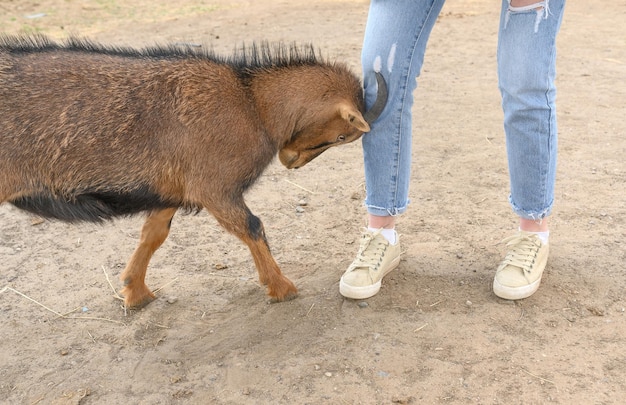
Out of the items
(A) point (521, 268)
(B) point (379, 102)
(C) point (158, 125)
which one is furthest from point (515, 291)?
(C) point (158, 125)

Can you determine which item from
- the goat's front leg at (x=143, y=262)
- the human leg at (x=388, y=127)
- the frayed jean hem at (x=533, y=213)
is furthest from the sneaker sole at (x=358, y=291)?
the goat's front leg at (x=143, y=262)

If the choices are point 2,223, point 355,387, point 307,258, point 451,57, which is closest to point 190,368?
point 355,387

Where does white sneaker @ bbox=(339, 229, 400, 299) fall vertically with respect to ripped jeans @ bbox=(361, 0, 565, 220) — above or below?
below

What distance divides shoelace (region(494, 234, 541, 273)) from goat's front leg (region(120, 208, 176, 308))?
1878 millimetres

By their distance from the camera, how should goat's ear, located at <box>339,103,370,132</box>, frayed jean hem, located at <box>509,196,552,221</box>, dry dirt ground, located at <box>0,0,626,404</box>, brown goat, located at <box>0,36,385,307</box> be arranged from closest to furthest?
1. dry dirt ground, located at <box>0,0,626,404</box>
2. brown goat, located at <box>0,36,385,307</box>
3. goat's ear, located at <box>339,103,370,132</box>
4. frayed jean hem, located at <box>509,196,552,221</box>

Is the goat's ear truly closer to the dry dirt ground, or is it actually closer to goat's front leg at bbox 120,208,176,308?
the dry dirt ground

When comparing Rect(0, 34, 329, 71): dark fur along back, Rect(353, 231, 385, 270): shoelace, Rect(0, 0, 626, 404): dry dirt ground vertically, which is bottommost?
Rect(0, 0, 626, 404): dry dirt ground

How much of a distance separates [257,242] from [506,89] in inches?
57.8

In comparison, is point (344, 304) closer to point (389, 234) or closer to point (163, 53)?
point (389, 234)

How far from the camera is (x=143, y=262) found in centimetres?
409

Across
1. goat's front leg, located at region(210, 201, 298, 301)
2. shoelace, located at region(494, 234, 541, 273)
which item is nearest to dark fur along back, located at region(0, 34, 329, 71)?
goat's front leg, located at region(210, 201, 298, 301)

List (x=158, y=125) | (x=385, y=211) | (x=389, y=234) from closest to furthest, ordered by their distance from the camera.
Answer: (x=158, y=125)
(x=385, y=211)
(x=389, y=234)

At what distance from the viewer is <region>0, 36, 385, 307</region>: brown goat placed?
3400 mm

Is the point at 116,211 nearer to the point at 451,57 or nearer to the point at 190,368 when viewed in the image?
the point at 190,368
